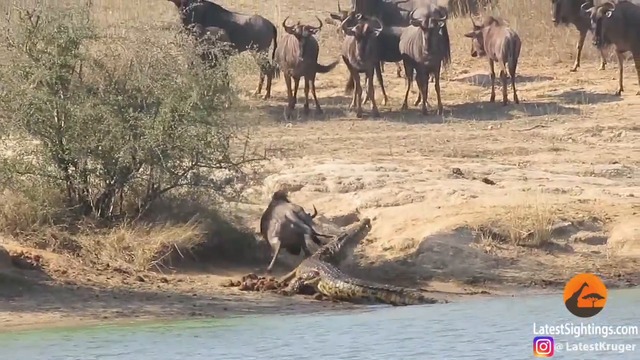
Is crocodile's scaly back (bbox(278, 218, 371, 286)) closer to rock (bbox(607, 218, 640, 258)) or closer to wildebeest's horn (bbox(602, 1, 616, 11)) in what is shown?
rock (bbox(607, 218, 640, 258))

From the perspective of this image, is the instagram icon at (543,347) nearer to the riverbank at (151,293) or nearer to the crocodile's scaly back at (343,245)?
the riverbank at (151,293)

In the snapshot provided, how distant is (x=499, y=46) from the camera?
74.6 ft

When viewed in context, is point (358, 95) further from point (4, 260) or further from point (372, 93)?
point (4, 260)

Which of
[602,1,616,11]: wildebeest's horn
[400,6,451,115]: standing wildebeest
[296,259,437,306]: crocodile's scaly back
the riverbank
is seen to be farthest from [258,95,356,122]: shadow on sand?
[296,259,437,306]: crocodile's scaly back

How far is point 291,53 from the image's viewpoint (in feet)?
73.3

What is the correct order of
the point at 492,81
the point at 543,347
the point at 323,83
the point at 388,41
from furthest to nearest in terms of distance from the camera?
the point at 323,83 < the point at 388,41 < the point at 492,81 < the point at 543,347

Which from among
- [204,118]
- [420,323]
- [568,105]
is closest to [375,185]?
[204,118]

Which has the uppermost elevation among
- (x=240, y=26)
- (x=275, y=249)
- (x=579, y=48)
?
(x=240, y=26)

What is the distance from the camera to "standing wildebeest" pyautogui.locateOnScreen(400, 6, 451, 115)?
21.8m

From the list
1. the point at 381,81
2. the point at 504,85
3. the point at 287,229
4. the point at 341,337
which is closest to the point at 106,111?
the point at 287,229

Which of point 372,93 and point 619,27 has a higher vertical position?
point 619,27

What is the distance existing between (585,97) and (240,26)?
18.7 ft

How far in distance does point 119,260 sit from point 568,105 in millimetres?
9942

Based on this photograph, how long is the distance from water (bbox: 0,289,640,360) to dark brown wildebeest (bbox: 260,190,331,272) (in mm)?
1565
